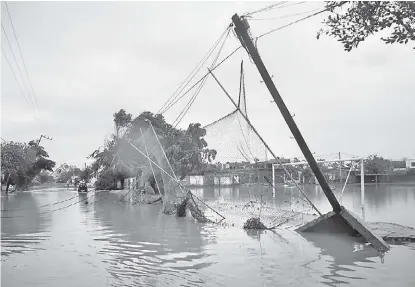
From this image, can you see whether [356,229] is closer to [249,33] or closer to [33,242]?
[249,33]

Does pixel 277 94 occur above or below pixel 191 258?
above

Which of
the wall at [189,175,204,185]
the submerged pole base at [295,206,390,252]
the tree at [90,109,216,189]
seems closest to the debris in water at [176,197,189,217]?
the submerged pole base at [295,206,390,252]

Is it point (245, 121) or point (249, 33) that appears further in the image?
point (245, 121)

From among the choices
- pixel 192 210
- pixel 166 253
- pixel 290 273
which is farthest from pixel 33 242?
pixel 290 273

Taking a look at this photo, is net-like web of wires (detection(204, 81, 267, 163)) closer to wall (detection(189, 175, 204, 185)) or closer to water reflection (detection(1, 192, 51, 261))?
water reflection (detection(1, 192, 51, 261))

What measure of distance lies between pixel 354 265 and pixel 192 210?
742cm

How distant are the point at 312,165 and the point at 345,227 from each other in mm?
2172

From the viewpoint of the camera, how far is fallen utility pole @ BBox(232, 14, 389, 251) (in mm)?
7727

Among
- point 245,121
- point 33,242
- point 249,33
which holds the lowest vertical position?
point 33,242

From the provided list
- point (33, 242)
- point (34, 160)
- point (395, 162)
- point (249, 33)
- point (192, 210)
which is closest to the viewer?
point (249, 33)

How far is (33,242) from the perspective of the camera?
10047 mm

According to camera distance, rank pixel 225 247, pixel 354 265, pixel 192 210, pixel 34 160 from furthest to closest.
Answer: pixel 34 160 < pixel 192 210 < pixel 225 247 < pixel 354 265

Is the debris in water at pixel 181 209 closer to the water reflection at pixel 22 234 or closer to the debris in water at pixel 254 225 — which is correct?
the debris in water at pixel 254 225

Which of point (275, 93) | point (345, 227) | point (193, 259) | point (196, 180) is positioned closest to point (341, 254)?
point (345, 227)
